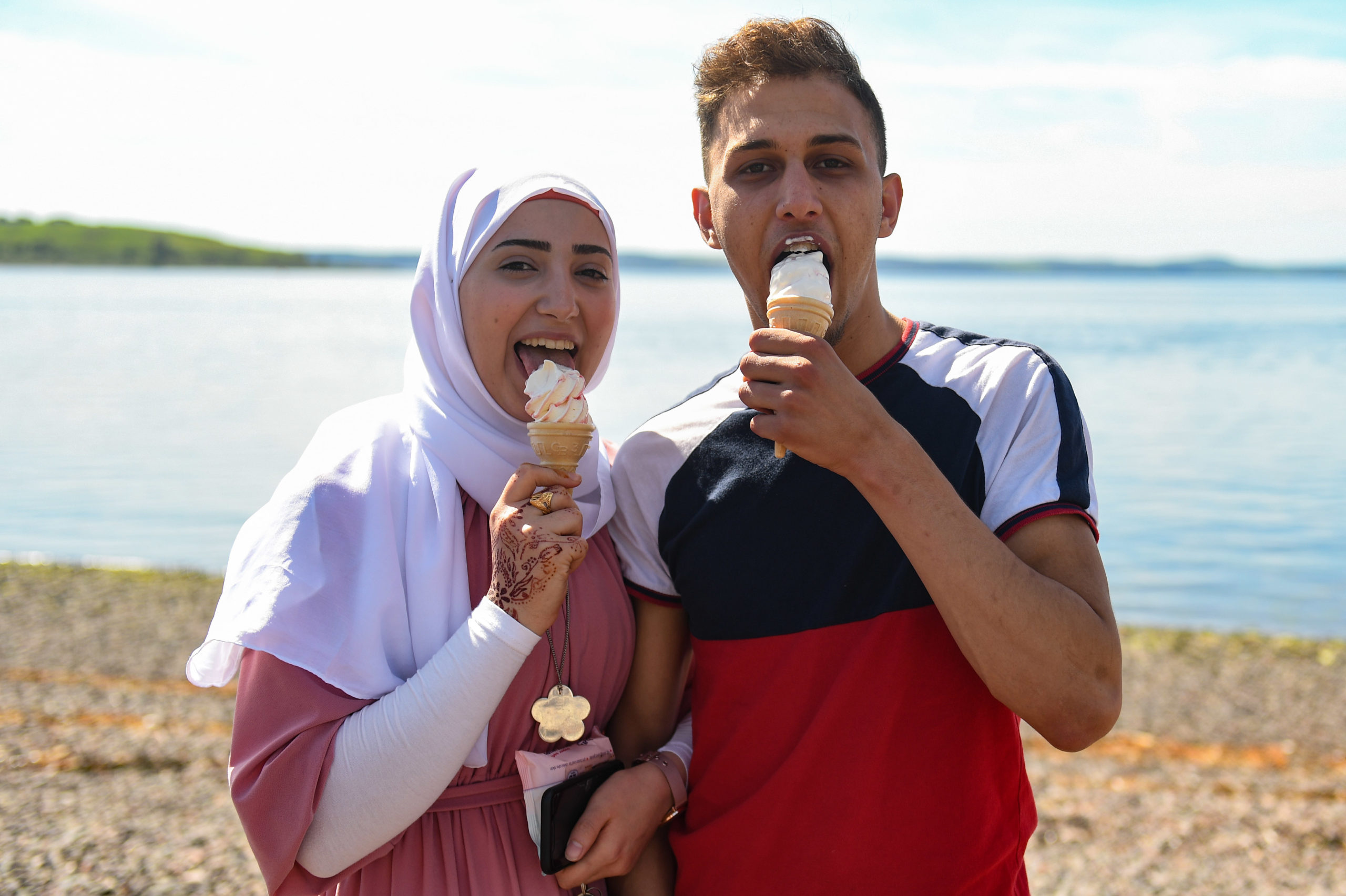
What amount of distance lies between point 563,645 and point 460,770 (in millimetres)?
450

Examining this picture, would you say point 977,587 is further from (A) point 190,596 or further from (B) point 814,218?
(A) point 190,596

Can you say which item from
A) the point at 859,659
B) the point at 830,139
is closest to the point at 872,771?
the point at 859,659

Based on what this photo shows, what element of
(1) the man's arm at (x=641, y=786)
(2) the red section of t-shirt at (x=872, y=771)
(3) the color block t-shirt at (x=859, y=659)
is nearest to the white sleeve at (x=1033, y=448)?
(3) the color block t-shirt at (x=859, y=659)

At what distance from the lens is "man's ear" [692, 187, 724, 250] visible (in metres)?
3.18

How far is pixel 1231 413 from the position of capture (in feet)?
92.2

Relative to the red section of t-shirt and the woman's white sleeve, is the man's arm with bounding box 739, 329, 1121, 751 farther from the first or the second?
the woman's white sleeve

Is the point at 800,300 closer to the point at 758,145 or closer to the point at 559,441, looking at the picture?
the point at 758,145

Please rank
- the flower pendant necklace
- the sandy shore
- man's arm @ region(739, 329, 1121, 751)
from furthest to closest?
1. the sandy shore
2. the flower pendant necklace
3. man's arm @ region(739, 329, 1121, 751)

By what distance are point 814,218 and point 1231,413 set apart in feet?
97.1

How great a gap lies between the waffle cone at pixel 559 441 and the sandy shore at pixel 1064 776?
412 cm

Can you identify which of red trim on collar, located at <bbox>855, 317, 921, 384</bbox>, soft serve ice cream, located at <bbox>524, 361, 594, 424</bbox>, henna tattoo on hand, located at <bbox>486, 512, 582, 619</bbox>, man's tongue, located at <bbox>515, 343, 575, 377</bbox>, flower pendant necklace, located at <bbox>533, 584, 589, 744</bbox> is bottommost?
flower pendant necklace, located at <bbox>533, 584, 589, 744</bbox>

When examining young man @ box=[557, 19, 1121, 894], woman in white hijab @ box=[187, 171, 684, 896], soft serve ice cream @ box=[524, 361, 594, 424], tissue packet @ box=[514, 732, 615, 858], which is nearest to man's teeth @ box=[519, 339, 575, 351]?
woman in white hijab @ box=[187, 171, 684, 896]

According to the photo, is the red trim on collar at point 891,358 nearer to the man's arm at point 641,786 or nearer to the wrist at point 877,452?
the wrist at point 877,452

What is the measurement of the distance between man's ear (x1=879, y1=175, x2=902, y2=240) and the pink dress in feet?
4.57
